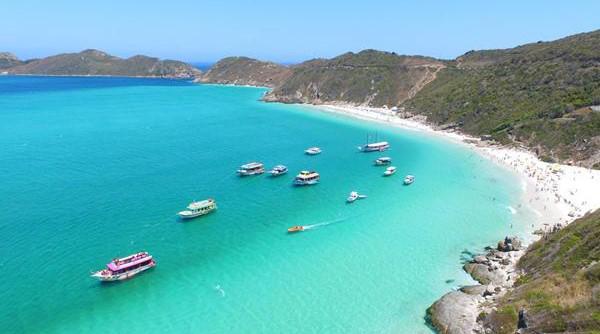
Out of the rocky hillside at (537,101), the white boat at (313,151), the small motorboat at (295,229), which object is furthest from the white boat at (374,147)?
the small motorboat at (295,229)

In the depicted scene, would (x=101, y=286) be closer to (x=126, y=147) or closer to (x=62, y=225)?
(x=62, y=225)

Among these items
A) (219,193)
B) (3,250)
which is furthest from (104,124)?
(3,250)

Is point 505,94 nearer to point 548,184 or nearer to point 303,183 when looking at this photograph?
point 548,184

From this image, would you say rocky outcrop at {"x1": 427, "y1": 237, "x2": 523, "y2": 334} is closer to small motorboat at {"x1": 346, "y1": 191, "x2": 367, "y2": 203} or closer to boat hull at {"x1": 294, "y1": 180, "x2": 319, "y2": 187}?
small motorboat at {"x1": 346, "y1": 191, "x2": 367, "y2": 203}

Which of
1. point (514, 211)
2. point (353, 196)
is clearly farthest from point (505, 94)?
point (353, 196)

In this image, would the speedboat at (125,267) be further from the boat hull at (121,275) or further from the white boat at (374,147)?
the white boat at (374,147)

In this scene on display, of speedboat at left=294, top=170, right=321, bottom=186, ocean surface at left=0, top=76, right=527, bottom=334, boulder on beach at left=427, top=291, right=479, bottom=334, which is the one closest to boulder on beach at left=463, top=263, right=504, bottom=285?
ocean surface at left=0, top=76, right=527, bottom=334
